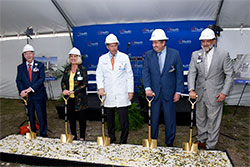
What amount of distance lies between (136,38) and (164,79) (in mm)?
3328

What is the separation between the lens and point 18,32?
6.42 m

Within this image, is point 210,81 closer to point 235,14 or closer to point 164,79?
point 164,79

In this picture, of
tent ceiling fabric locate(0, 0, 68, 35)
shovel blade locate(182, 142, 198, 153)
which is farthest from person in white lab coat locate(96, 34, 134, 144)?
tent ceiling fabric locate(0, 0, 68, 35)

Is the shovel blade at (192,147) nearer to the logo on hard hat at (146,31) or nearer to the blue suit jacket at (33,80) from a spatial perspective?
the blue suit jacket at (33,80)

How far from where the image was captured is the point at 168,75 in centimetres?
275

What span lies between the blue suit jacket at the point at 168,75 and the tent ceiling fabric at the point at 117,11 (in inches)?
100

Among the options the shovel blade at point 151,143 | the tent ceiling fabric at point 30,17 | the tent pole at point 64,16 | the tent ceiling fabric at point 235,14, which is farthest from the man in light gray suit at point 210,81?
the tent ceiling fabric at point 30,17

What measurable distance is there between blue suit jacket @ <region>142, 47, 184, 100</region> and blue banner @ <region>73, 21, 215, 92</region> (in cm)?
243

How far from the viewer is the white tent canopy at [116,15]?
Result: 4730 millimetres

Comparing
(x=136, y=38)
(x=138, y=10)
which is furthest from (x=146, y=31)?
(x=138, y=10)

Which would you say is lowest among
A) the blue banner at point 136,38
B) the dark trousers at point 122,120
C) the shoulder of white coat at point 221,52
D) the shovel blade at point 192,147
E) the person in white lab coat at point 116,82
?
the shovel blade at point 192,147

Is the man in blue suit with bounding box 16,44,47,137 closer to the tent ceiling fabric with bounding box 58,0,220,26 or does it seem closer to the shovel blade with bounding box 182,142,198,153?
the tent ceiling fabric with bounding box 58,0,220,26

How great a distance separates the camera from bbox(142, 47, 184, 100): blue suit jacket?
274cm

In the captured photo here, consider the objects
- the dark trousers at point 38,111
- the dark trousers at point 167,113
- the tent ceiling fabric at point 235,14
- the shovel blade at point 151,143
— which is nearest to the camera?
the shovel blade at point 151,143
